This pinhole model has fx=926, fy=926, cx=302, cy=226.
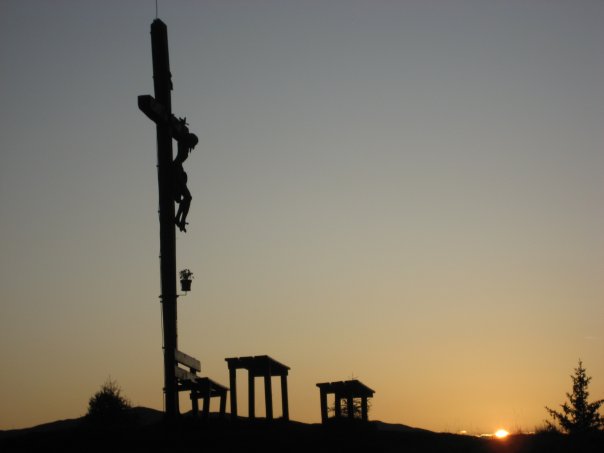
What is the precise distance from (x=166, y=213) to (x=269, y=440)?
6.00 metres

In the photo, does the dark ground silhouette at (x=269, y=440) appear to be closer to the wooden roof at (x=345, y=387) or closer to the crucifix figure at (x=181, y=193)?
the wooden roof at (x=345, y=387)

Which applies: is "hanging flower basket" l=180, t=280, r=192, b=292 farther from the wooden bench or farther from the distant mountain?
the distant mountain

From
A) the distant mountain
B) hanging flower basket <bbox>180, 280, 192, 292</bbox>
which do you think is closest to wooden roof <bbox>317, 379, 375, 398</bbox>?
hanging flower basket <bbox>180, 280, 192, 292</bbox>

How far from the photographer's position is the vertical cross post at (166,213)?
19344 millimetres

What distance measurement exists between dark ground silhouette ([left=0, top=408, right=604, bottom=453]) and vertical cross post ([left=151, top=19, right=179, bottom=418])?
40.8 inches

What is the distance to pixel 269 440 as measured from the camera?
1745 cm

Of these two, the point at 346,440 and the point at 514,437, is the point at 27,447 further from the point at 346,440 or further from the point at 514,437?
the point at 514,437

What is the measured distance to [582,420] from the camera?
52.1 metres

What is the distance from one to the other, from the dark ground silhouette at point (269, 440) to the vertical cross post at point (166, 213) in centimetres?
104

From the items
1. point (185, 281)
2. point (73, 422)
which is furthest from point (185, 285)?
point (73, 422)

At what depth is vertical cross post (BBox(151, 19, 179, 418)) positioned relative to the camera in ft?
63.5

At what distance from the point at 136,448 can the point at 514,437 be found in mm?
9312

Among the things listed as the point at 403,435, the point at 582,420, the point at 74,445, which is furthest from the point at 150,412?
the point at 74,445

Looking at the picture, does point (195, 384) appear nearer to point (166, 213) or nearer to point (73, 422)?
point (166, 213)
